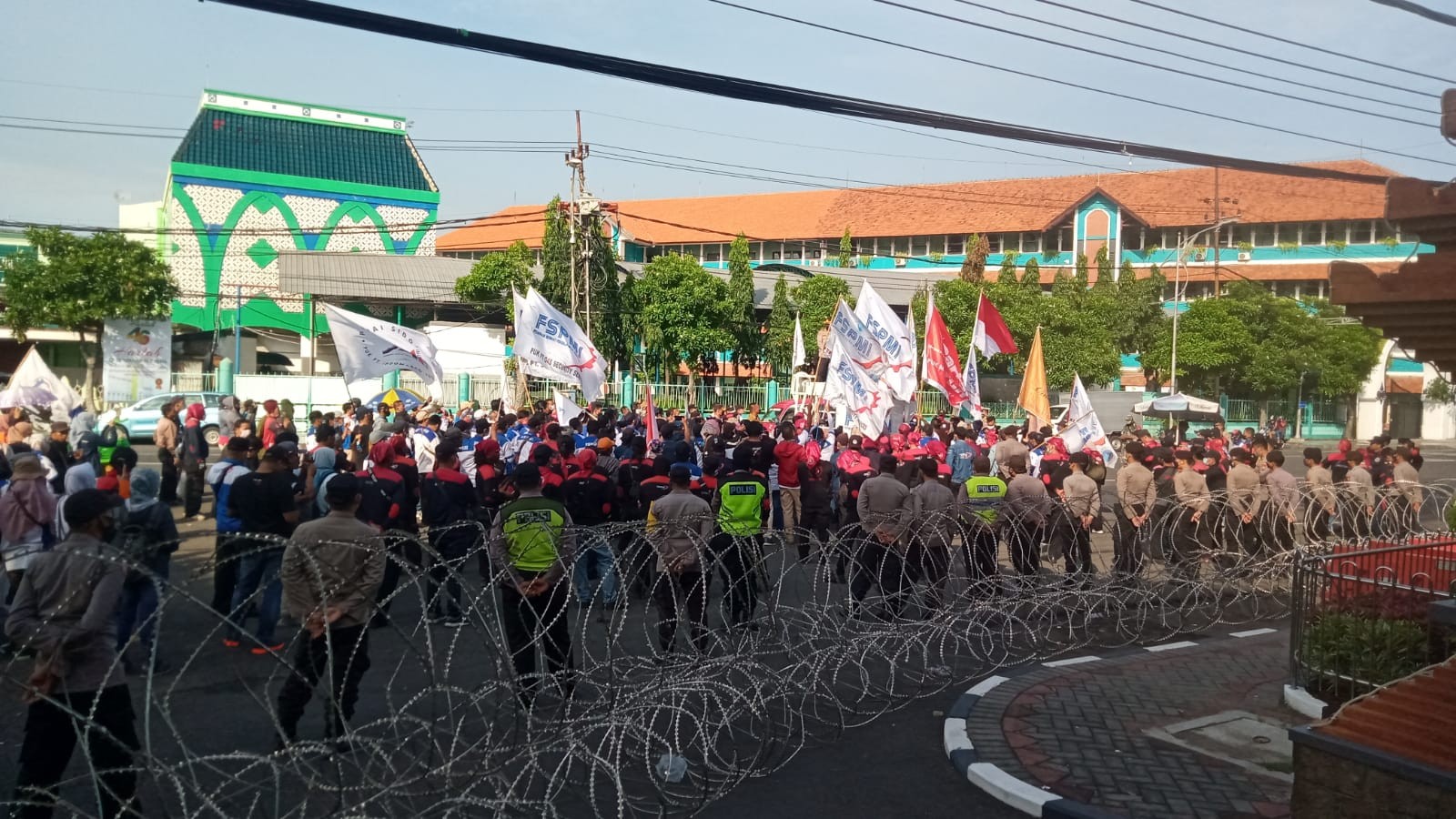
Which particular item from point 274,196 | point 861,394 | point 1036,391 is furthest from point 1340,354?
point 274,196

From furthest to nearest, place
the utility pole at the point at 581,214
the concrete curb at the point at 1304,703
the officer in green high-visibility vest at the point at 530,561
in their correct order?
the utility pole at the point at 581,214 < the concrete curb at the point at 1304,703 < the officer in green high-visibility vest at the point at 530,561

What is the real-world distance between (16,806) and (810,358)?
1439 inches

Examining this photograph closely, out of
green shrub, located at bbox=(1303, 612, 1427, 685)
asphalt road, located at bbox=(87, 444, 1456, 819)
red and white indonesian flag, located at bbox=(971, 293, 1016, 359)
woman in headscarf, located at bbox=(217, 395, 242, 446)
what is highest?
red and white indonesian flag, located at bbox=(971, 293, 1016, 359)

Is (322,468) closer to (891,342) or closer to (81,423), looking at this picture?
(81,423)

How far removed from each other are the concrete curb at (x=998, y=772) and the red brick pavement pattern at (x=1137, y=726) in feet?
0.29

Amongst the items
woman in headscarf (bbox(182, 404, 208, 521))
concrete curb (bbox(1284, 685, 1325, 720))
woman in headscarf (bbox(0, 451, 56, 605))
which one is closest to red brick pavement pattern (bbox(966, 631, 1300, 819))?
concrete curb (bbox(1284, 685, 1325, 720))

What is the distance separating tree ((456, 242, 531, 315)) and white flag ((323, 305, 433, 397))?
20418mm

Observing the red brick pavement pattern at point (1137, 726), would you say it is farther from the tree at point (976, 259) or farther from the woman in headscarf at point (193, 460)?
the tree at point (976, 259)

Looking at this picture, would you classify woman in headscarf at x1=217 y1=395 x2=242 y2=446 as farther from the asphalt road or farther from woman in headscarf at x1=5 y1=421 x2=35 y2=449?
the asphalt road

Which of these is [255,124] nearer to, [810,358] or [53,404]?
[810,358]

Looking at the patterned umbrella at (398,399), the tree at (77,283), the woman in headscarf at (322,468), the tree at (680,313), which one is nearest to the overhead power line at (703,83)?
the woman in headscarf at (322,468)

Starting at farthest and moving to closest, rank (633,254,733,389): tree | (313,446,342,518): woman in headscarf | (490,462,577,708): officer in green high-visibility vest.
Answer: (633,254,733,389): tree
(313,446,342,518): woman in headscarf
(490,462,577,708): officer in green high-visibility vest

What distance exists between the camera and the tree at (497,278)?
38378 millimetres

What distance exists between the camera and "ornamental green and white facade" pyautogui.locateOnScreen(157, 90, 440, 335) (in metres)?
56.8
